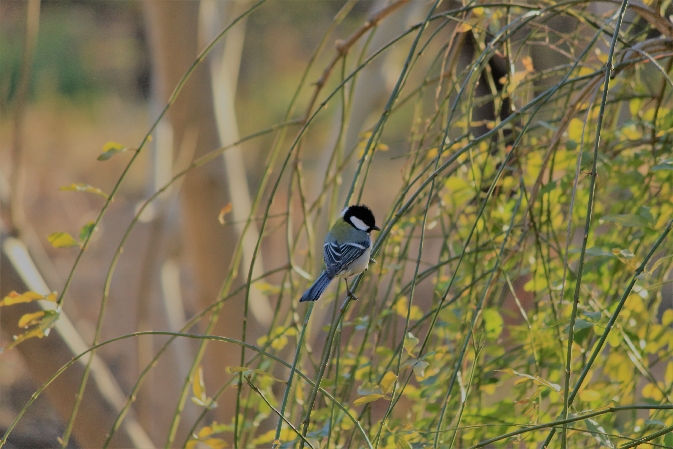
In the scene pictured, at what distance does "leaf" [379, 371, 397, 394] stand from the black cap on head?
100 centimetres

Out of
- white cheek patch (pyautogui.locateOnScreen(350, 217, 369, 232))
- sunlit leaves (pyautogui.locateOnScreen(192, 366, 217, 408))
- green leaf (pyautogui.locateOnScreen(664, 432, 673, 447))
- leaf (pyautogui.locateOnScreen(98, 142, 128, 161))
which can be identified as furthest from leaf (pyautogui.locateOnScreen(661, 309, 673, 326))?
leaf (pyautogui.locateOnScreen(98, 142, 128, 161))

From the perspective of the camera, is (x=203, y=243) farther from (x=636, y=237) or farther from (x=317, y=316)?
(x=636, y=237)

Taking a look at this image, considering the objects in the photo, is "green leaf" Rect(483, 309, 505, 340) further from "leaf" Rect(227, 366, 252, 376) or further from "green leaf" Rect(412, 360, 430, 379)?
"leaf" Rect(227, 366, 252, 376)

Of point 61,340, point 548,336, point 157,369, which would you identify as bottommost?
point 157,369

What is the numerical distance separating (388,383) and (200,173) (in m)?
2.40

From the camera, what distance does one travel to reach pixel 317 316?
3.65 meters

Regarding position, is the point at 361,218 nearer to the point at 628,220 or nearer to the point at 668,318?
the point at 668,318

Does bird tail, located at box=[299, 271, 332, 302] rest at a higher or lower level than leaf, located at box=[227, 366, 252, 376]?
lower

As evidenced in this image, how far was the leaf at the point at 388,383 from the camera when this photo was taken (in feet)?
3.70

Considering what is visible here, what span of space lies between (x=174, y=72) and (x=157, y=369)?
3727 millimetres

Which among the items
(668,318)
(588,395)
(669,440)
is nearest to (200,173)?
(668,318)

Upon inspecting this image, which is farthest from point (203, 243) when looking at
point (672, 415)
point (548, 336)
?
point (672, 415)

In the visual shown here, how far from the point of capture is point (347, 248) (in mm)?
2051

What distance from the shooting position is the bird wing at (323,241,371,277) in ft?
6.28
